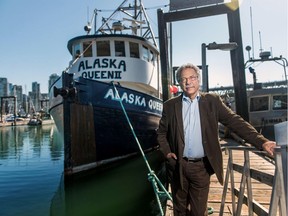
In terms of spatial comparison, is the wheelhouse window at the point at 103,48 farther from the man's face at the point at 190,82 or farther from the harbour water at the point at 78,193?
the man's face at the point at 190,82

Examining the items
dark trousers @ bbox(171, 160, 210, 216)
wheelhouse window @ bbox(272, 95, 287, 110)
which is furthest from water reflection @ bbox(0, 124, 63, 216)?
wheelhouse window @ bbox(272, 95, 287, 110)

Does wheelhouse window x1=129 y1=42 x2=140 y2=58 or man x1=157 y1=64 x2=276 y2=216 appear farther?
wheelhouse window x1=129 y1=42 x2=140 y2=58

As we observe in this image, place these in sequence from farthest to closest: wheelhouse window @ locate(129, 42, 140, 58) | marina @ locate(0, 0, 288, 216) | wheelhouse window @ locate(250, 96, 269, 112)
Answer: wheelhouse window @ locate(250, 96, 269, 112), wheelhouse window @ locate(129, 42, 140, 58), marina @ locate(0, 0, 288, 216)

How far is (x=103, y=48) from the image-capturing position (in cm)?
1112

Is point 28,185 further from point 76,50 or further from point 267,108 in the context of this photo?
point 267,108

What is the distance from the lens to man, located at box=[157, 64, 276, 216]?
2520 millimetres

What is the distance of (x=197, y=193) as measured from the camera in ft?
8.46

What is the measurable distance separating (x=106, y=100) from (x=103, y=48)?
303cm

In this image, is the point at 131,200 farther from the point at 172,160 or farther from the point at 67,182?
the point at 172,160

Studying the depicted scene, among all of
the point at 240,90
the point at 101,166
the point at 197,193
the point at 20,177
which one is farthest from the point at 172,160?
the point at 20,177

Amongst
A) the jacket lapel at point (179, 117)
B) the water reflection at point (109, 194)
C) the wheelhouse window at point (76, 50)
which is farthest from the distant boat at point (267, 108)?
the jacket lapel at point (179, 117)

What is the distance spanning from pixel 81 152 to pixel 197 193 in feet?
20.3

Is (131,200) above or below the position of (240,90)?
below

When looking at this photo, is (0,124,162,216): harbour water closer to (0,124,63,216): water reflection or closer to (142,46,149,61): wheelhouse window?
→ (0,124,63,216): water reflection
